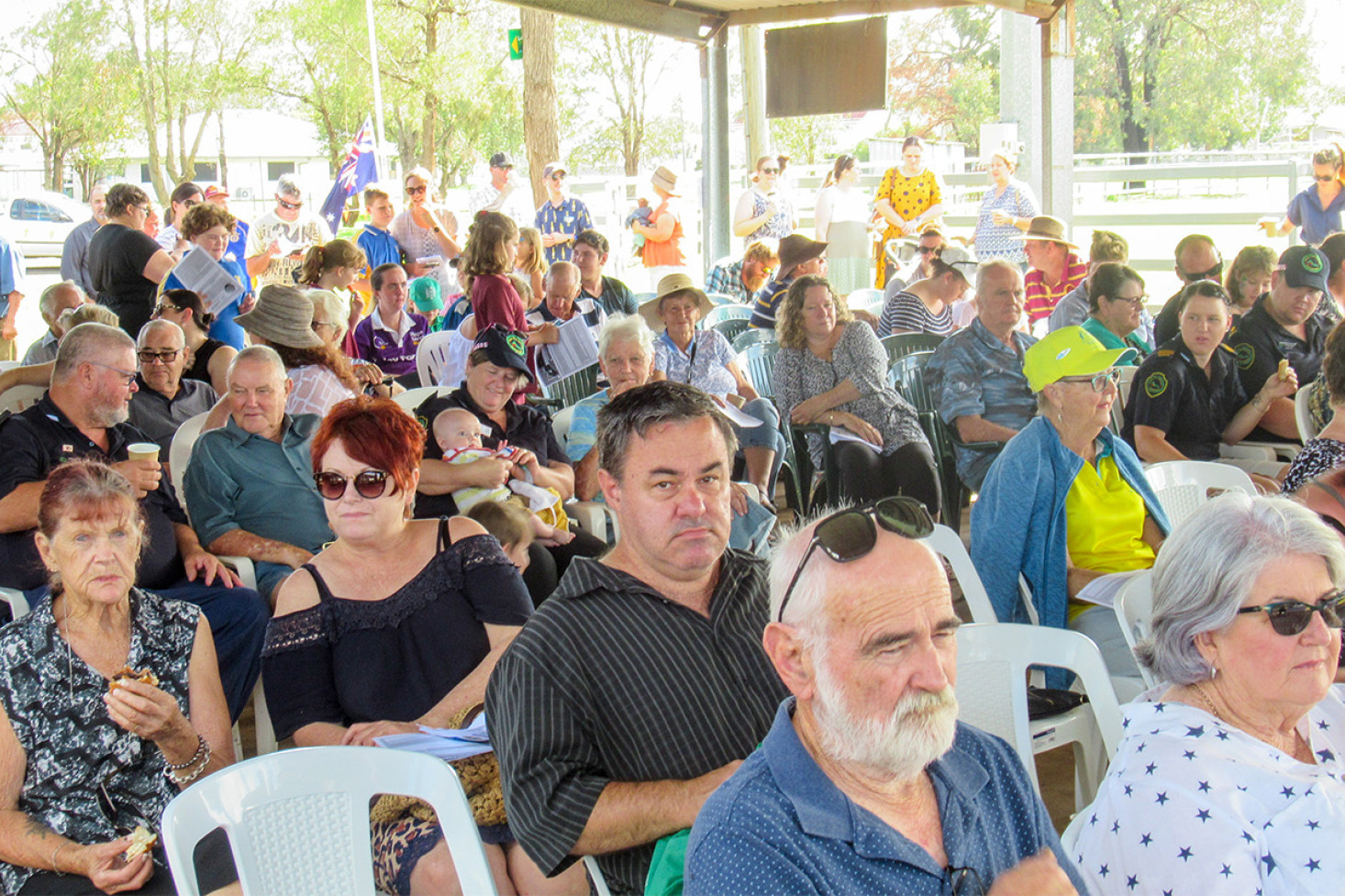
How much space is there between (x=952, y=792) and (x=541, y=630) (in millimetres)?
750

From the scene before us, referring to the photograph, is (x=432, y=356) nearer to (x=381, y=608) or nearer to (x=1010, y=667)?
(x=381, y=608)

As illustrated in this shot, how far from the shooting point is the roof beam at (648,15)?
7.04 meters

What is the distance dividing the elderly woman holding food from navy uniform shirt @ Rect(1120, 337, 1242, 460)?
3751 millimetres

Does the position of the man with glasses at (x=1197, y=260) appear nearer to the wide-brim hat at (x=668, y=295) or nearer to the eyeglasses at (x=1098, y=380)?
the wide-brim hat at (x=668, y=295)

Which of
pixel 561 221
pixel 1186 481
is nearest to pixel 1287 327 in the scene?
pixel 1186 481

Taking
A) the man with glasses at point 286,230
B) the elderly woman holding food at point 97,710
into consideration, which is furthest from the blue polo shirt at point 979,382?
the man with glasses at point 286,230

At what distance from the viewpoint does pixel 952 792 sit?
1.49 meters

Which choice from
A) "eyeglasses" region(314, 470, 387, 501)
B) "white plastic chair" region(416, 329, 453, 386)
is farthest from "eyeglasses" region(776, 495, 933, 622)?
"white plastic chair" region(416, 329, 453, 386)

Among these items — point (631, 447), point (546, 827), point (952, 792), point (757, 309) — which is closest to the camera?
point (952, 792)

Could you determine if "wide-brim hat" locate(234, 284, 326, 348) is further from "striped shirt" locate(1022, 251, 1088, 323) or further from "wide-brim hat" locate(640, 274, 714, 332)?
"striped shirt" locate(1022, 251, 1088, 323)

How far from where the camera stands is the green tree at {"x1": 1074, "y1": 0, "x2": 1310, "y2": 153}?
32.3 m

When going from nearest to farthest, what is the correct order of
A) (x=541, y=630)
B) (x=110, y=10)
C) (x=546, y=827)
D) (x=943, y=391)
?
(x=546, y=827)
(x=541, y=630)
(x=943, y=391)
(x=110, y=10)

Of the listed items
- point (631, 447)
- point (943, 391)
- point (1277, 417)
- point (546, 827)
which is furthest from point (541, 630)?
point (1277, 417)

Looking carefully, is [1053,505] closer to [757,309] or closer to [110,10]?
[757,309]
